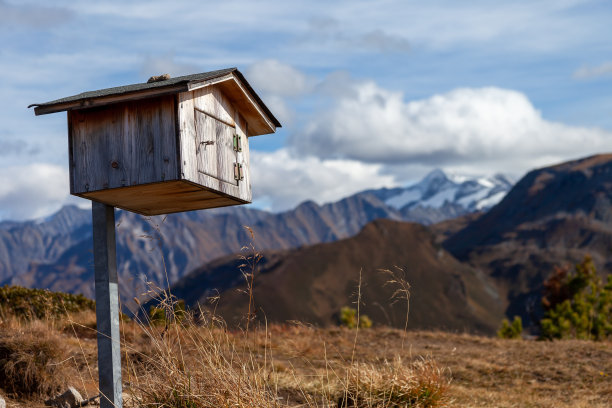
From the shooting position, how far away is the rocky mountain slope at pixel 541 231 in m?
97.2

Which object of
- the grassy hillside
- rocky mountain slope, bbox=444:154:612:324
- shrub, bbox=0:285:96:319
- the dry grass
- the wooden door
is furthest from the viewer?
rocky mountain slope, bbox=444:154:612:324

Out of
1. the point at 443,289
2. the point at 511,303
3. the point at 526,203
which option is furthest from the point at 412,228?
the point at 526,203

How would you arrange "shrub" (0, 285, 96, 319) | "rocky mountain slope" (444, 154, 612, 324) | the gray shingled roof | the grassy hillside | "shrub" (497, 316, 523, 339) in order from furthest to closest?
"rocky mountain slope" (444, 154, 612, 324)
"shrub" (497, 316, 523, 339)
"shrub" (0, 285, 96, 319)
the gray shingled roof
the grassy hillside

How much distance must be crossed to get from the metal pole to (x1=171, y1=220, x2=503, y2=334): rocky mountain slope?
200 feet

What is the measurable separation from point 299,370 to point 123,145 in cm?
452

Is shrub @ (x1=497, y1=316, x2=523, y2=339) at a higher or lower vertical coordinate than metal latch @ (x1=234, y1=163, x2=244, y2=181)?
lower

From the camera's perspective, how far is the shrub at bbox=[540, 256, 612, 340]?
866 inches

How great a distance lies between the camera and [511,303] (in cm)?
9319

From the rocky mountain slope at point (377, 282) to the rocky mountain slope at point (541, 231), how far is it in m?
8.57

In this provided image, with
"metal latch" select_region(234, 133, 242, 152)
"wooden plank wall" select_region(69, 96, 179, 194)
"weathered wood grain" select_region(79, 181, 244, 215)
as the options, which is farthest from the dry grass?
"metal latch" select_region(234, 133, 242, 152)

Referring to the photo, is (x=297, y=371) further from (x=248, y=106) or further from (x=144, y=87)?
(x=144, y=87)

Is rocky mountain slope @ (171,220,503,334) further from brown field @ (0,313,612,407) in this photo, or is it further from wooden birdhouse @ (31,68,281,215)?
wooden birdhouse @ (31,68,281,215)

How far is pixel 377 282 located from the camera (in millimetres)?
66938

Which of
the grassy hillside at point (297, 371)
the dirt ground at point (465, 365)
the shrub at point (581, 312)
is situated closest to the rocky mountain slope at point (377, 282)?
the shrub at point (581, 312)
